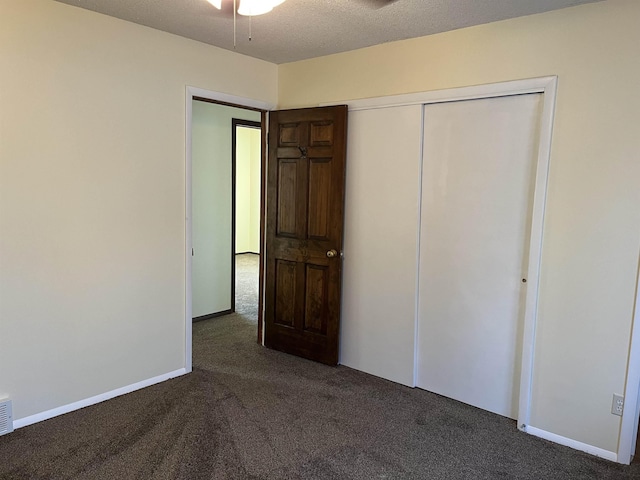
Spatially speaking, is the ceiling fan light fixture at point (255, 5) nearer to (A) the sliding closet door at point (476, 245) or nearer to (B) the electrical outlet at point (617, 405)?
(A) the sliding closet door at point (476, 245)

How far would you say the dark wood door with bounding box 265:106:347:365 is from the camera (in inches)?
143

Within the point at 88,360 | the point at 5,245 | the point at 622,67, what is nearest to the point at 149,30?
the point at 5,245

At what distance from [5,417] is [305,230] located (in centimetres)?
234

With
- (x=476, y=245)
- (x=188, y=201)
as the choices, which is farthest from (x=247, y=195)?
(x=476, y=245)

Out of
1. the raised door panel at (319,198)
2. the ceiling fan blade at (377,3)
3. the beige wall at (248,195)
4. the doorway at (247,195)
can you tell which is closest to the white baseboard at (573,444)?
the raised door panel at (319,198)

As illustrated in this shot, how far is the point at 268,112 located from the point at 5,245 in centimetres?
227

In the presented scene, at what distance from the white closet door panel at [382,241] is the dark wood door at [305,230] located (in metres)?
0.11

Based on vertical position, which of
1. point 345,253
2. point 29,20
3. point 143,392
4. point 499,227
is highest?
point 29,20

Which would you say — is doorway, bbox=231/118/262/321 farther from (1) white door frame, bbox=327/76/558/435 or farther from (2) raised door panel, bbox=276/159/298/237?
(1) white door frame, bbox=327/76/558/435

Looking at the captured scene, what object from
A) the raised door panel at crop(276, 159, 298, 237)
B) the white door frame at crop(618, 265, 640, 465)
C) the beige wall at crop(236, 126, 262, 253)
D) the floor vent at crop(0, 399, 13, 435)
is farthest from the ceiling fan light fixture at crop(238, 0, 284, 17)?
the beige wall at crop(236, 126, 262, 253)

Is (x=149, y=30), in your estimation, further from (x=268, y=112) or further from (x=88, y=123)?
(x=268, y=112)

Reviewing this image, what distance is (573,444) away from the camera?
8.78 feet

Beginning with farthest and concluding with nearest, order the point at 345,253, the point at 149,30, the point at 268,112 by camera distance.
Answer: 1. the point at 268,112
2. the point at 345,253
3. the point at 149,30

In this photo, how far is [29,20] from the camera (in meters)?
2.58
